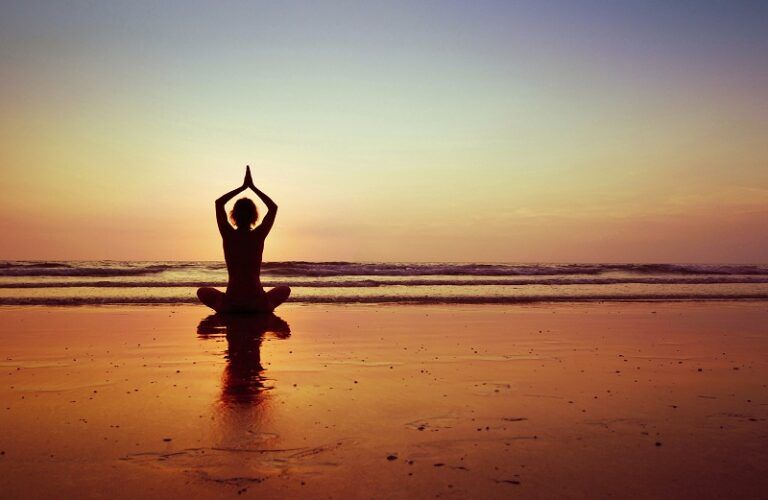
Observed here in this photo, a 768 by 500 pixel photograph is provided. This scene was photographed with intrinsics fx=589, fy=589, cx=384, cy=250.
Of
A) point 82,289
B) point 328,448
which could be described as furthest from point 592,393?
point 82,289

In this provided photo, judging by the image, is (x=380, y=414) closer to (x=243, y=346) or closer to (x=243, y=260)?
(x=243, y=346)

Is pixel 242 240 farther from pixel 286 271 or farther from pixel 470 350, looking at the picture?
pixel 286 271

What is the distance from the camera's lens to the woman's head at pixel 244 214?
981cm

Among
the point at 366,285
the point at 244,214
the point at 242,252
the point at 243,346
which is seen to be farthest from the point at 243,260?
the point at 366,285

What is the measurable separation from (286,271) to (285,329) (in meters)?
21.4

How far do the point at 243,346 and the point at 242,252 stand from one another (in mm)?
3069

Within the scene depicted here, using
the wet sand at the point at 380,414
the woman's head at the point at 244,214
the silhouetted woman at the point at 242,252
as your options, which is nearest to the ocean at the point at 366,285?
the silhouetted woman at the point at 242,252

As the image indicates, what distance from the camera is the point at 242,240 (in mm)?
9922

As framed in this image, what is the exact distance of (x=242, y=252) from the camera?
9945 mm

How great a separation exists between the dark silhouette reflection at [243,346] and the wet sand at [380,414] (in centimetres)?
4

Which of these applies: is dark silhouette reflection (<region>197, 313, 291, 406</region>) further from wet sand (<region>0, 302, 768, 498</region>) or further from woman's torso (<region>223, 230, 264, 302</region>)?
woman's torso (<region>223, 230, 264, 302</region>)


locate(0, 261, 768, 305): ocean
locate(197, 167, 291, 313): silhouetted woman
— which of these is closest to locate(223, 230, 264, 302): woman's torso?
locate(197, 167, 291, 313): silhouetted woman

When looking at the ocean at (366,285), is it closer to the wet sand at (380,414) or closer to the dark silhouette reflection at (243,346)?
the dark silhouette reflection at (243,346)

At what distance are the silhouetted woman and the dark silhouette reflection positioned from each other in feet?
0.92
